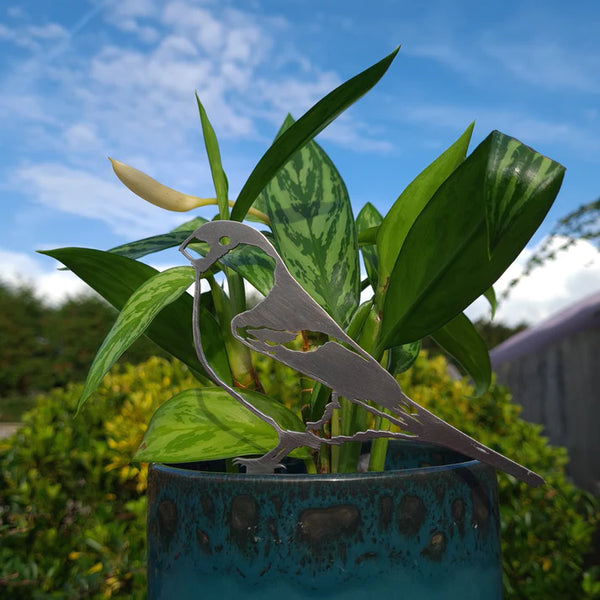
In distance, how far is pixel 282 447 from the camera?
22.1 inches

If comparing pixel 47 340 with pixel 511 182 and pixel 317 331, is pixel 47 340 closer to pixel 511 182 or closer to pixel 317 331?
pixel 317 331

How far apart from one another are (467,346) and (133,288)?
0.42 metres

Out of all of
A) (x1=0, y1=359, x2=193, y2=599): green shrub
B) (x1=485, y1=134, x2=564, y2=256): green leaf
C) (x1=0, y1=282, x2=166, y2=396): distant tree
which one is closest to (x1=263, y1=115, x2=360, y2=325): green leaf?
(x1=485, y1=134, x2=564, y2=256): green leaf

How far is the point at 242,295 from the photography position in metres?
0.69

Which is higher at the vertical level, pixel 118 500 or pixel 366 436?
pixel 366 436

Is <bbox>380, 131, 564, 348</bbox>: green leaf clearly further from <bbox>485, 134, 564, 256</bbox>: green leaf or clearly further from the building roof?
the building roof

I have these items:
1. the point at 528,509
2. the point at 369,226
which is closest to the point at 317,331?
the point at 369,226

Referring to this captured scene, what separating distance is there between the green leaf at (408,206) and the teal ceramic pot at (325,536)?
0.20 meters

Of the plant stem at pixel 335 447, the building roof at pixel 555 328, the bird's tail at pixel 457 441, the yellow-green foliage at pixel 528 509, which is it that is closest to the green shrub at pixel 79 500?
the yellow-green foliage at pixel 528 509

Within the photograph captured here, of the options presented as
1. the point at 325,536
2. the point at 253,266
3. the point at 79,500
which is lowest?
the point at 79,500

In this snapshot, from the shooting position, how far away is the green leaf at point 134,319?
506 millimetres

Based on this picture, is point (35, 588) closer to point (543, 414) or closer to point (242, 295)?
point (242, 295)

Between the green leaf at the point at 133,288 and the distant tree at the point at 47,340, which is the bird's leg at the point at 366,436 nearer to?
the green leaf at the point at 133,288

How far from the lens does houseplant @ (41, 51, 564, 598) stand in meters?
0.50
